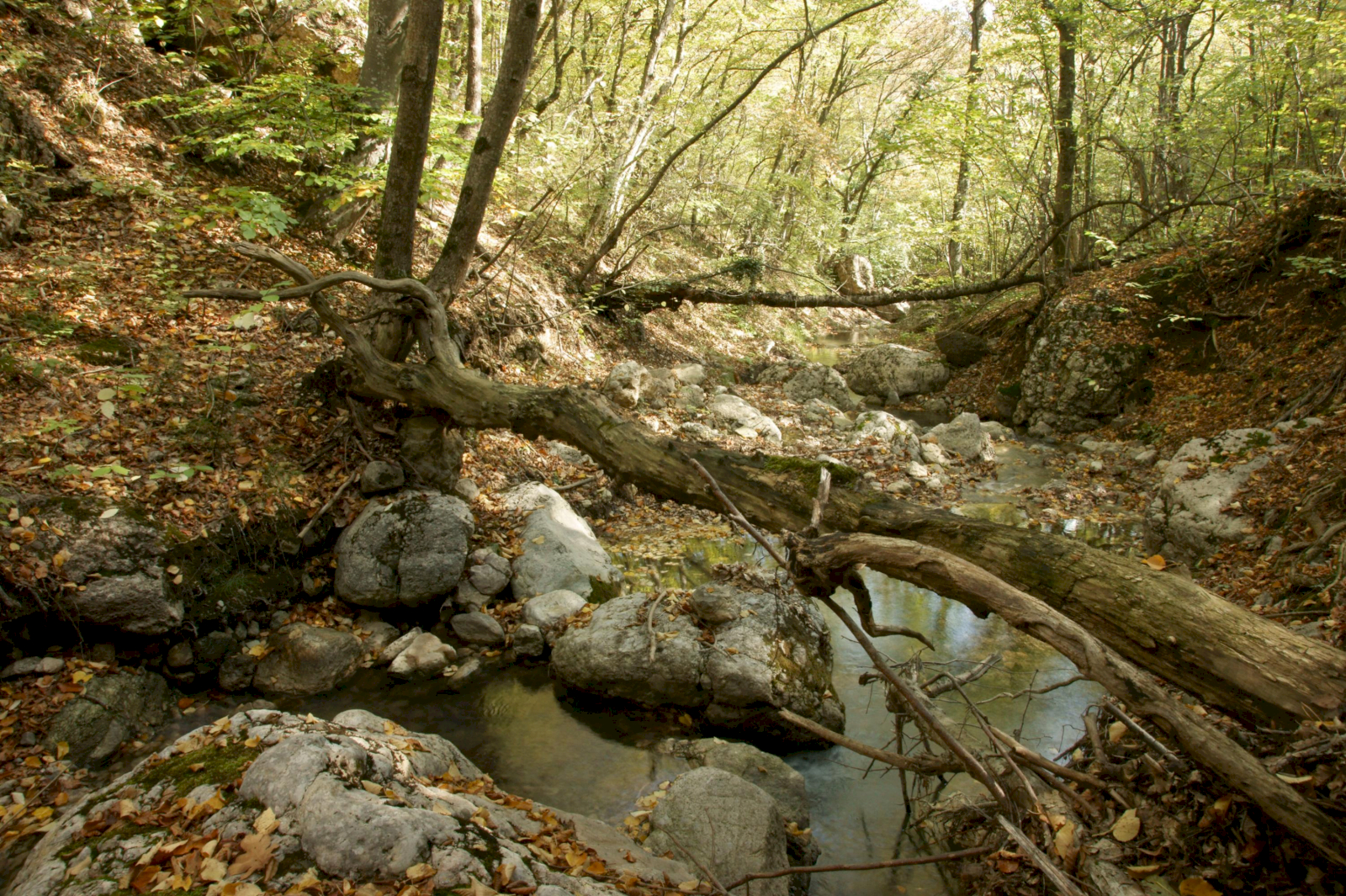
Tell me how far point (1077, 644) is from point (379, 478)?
18.0 ft

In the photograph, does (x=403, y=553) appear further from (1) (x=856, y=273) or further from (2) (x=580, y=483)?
(1) (x=856, y=273)

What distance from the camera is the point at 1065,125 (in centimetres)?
1180

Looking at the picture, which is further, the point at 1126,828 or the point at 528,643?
the point at 528,643

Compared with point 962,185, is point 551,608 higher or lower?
lower

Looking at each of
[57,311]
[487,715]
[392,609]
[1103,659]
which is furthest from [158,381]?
[1103,659]

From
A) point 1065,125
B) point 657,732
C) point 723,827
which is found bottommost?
point 657,732

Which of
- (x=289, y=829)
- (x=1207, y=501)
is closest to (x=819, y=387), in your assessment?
(x=1207, y=501)

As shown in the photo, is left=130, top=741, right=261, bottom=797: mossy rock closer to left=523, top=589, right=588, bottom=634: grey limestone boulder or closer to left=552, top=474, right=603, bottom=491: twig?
left=523, top=589, right=588, bottom=634: grey limestone boulder

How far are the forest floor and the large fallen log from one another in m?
0.25

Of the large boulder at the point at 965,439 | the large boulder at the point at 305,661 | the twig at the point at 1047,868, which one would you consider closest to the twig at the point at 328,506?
the large boulder at the point at 305,661

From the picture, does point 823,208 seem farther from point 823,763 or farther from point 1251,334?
point 823,763

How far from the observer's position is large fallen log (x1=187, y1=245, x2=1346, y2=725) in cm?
260

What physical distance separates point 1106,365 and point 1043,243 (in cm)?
307

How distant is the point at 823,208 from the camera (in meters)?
19.1
